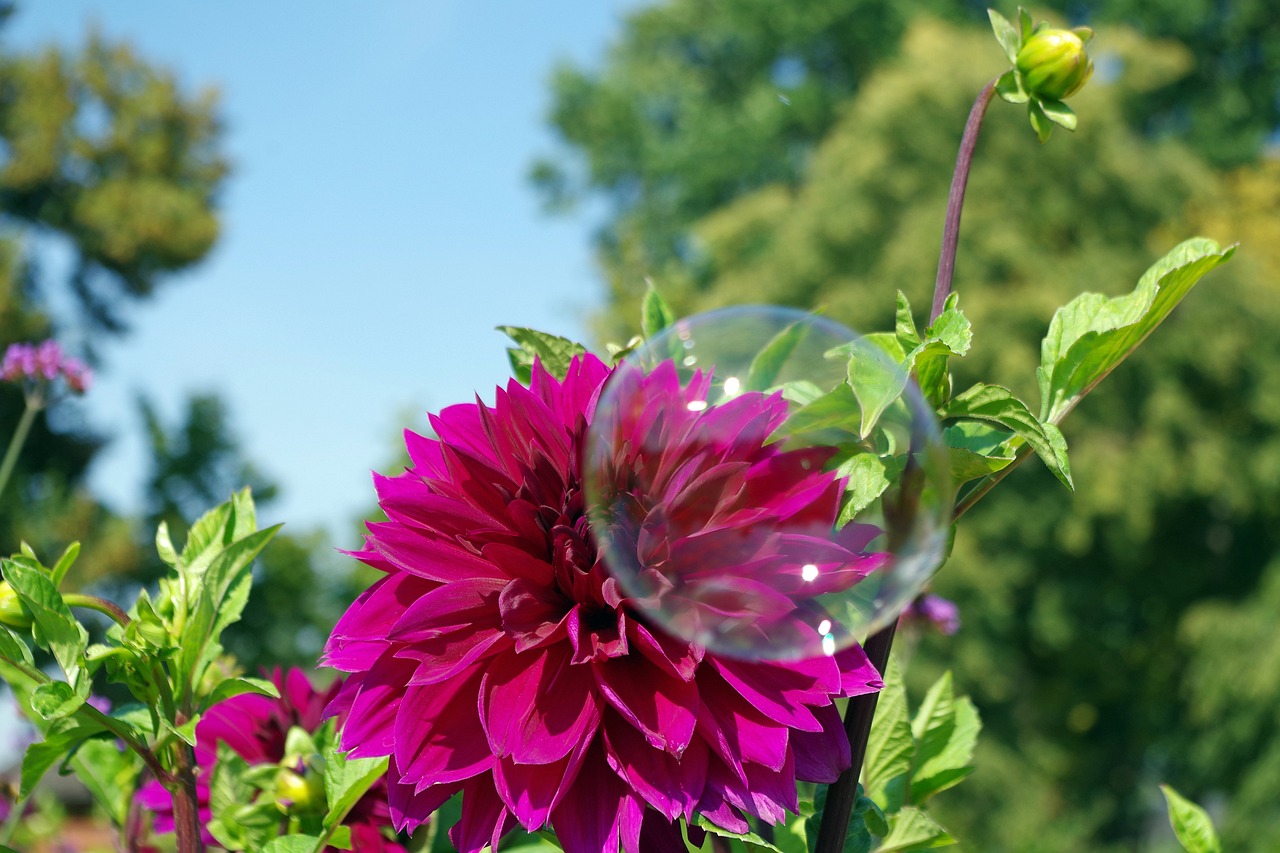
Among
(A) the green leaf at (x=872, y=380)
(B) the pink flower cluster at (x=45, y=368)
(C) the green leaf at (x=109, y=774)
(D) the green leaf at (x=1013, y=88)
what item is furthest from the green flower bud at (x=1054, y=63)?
(B) the pink flower cluster at (x=45, y=368)

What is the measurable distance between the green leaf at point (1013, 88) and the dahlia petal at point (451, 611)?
16.7 inches

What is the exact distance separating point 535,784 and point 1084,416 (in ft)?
35.8

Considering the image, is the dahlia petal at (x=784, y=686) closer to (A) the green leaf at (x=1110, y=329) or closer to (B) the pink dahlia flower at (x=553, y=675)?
(B) the pink dahlia flower at (x=553, y=675)

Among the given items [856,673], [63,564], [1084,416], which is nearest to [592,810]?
[856,673]

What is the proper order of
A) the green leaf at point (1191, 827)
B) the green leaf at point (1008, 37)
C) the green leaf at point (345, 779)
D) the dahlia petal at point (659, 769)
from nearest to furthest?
the dahlia petal at point (659, 769)
the green leaf at point (345, 779)
the green leaf at point (1008, 37)
the green leaf at point (1191, 827)

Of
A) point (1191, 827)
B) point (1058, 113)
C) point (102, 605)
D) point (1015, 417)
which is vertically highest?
point (1058, 113)

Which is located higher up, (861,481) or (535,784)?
(861,481)

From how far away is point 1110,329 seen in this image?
66 cm

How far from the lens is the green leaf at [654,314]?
799 millimetres

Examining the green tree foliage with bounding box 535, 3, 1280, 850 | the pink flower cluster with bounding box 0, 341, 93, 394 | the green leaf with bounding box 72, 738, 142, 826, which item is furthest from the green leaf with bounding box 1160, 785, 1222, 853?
the green tree foliage with bounding box 535, 3, 1280, 850

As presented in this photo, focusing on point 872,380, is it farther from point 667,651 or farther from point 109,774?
point 109,774

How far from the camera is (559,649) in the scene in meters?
0.58

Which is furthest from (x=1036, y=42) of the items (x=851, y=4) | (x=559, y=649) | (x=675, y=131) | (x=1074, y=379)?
(x=675, y=131)

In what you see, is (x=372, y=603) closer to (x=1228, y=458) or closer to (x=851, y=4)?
(x=1228, y=458)
